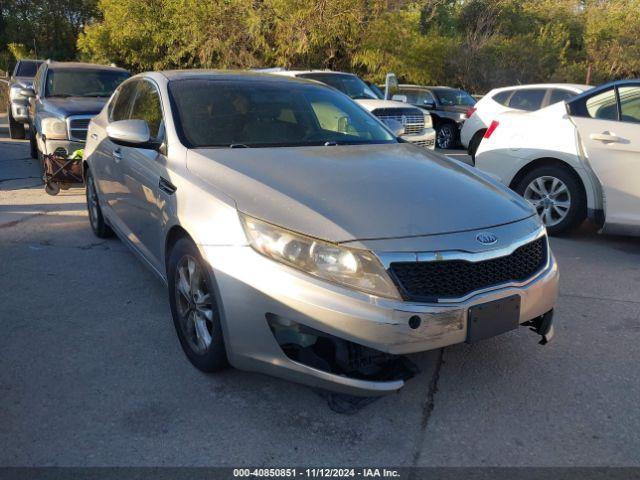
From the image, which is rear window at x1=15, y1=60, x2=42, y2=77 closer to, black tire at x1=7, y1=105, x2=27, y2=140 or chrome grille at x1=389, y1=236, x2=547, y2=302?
black tire at x1=7, y1=105, x2=27, y2=140

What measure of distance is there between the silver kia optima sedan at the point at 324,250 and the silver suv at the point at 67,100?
192 inches

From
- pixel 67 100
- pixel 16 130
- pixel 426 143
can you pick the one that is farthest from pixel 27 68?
pixel 426 143

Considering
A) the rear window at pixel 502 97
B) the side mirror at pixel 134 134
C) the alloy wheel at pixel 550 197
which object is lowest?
the alloy wheel at pixel 550 197

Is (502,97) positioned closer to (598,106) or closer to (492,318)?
(598,106)

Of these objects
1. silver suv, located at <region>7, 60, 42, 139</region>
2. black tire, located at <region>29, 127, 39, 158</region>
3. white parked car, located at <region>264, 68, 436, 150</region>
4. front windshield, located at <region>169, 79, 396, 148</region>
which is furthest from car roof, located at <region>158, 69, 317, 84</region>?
silver suv, located at <region>7, 60, 42, 139</region>

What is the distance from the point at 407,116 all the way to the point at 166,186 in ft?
24.5

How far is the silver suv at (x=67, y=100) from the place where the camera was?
8.37m

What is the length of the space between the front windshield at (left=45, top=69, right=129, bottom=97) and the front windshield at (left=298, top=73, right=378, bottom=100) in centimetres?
333

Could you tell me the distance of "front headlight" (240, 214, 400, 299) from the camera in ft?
8.96

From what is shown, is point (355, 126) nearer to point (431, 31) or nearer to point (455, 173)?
point (455, 173)

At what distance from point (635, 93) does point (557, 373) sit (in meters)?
3.74

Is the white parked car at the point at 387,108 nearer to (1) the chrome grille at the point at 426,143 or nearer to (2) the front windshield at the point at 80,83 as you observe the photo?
(1) the chrome grille at the point at 426,143

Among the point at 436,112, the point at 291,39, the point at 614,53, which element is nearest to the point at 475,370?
the point at 436,112

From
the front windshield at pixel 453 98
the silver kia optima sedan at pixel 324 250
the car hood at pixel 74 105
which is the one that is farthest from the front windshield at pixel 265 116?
the front windshield at pixel 453 98
